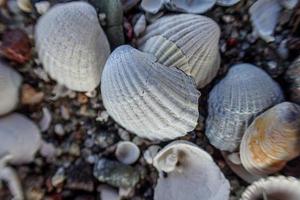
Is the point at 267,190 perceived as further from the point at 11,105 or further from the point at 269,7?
the point at 11,105

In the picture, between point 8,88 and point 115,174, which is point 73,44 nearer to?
point 8,88

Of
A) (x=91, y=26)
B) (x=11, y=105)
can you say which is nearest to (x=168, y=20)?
(x=91, y=26)

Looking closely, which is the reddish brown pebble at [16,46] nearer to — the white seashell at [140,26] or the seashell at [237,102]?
the white seashell at [140,26]

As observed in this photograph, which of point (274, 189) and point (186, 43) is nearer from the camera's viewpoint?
point (274, 189)

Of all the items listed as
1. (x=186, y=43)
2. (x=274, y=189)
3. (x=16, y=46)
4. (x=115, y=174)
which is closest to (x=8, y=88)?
(x=16, y=46)

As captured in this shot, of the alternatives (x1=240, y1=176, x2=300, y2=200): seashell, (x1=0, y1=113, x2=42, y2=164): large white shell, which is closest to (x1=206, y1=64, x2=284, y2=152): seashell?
(x1=240, y1=176, x2=300, y2=200): seashell

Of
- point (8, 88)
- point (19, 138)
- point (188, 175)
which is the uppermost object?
point (8, 88)
